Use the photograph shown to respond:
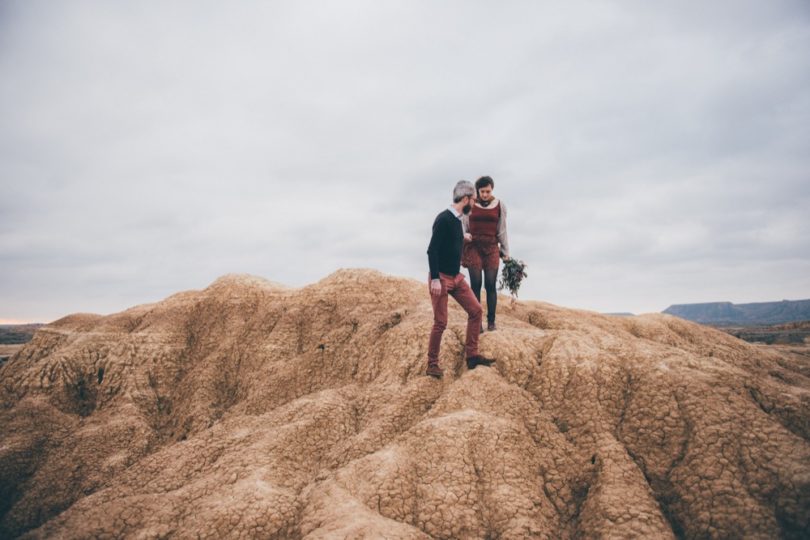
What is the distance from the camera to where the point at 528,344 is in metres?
7.19

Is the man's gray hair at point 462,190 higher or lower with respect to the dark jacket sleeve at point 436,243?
higher

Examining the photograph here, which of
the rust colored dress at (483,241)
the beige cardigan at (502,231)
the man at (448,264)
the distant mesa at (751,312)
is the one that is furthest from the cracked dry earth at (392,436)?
the distant mesa at (751,312)

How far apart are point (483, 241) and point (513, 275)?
1404mm

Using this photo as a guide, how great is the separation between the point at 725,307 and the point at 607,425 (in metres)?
239

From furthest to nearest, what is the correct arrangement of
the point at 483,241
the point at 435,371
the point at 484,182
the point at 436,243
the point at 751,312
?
the point at 751,312 < the point at 483,241 < the point at 484,182 < the point at 435,371 < the point at 436,243

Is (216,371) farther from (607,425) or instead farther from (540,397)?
(607,425)

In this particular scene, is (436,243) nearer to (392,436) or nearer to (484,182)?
(484,182)

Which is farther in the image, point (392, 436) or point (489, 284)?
point (489, 284)

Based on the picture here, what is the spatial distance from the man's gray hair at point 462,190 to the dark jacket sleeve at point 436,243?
15.4 inches

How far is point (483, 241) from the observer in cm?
763

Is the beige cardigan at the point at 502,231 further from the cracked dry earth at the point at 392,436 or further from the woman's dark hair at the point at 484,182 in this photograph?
the cracked dry earth at the point at 392,436

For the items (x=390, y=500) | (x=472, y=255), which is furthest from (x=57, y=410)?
(x=472, y=255)

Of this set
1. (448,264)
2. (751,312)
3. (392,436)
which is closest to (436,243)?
(448,264)

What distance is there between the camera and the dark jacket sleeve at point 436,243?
20.0 feet
